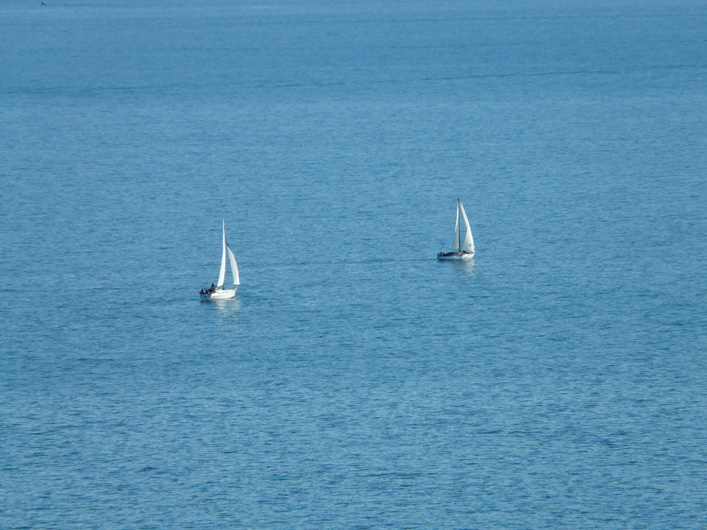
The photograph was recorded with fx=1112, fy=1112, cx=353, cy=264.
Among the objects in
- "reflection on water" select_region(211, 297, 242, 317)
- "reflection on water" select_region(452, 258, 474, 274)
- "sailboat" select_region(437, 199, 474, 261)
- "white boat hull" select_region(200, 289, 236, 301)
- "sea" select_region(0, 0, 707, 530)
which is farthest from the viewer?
"sailboat" select_region(437, 199, 474, 261)

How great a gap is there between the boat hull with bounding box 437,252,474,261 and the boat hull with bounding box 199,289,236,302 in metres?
23.4

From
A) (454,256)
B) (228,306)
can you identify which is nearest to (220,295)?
(228,306)

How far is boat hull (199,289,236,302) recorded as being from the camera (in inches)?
4067

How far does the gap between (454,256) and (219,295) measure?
25900 mm

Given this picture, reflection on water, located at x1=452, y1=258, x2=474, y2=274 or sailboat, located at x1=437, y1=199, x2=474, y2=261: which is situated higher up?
sailboat, located at x1=437, y1=199, x2=474, y2=261

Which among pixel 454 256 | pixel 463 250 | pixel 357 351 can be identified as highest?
pixel 463 250

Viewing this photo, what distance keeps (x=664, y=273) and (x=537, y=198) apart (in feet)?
112

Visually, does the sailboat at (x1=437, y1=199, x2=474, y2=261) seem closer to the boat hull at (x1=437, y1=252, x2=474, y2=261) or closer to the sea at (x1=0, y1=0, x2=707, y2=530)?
the boat hull at (x1=437, y1=252, x2=474, y2=261)

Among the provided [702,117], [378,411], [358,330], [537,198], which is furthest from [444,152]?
[378,411]

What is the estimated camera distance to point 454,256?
11488cm

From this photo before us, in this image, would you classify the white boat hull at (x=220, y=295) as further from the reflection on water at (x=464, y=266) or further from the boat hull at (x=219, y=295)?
the reflection on water at (x=464, y=266)

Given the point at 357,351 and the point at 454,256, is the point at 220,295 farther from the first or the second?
the point at 454,256

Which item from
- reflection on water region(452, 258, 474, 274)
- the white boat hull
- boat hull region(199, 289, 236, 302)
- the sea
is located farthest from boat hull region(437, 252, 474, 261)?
the white boat hull

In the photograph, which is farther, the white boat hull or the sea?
the white boat hull
